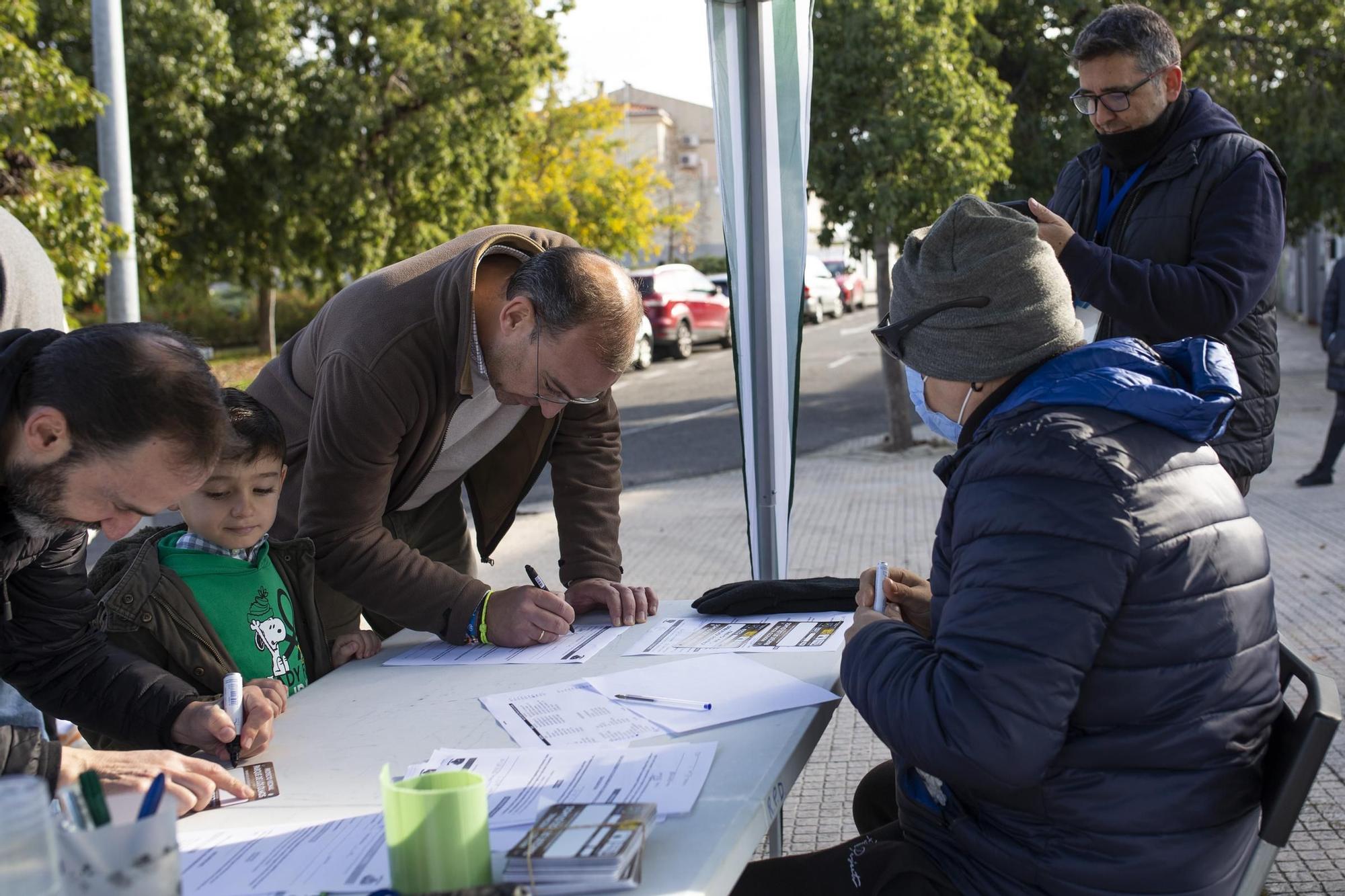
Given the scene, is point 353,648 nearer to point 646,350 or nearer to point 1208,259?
point 1208,259

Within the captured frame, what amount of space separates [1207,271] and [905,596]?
4.45ft

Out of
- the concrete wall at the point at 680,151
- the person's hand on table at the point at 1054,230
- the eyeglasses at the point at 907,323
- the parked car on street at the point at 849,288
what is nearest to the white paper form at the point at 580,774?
the eyeglasses at the point at 907,323

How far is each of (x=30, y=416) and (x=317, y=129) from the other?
58.3 ft

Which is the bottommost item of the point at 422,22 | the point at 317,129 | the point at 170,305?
the point at 170,305

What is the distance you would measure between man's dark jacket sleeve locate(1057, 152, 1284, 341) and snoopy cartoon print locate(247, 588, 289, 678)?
198 centimetres

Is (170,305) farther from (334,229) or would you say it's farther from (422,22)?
(422,22)

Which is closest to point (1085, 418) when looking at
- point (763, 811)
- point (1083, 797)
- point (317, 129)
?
point (1083, 797)

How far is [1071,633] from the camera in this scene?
1586 mm

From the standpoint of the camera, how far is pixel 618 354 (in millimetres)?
2645

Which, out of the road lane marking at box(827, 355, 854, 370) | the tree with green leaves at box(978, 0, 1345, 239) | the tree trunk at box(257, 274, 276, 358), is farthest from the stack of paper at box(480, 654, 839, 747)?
the tree trunk at box(257, 274, 276, 358)

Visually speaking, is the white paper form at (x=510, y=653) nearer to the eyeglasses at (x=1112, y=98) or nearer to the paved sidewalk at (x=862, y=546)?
the paved sidewalk at (x=862, y=546)

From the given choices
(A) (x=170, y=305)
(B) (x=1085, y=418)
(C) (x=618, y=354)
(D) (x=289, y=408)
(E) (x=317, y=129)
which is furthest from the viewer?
(A) (x=170, y=305)

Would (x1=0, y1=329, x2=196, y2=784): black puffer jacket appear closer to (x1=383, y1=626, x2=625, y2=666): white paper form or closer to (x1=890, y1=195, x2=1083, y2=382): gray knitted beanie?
(x1=383, y1=626, x2=625, y2=666): white paper form

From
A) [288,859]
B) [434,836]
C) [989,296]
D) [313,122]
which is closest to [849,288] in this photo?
[313,122]
